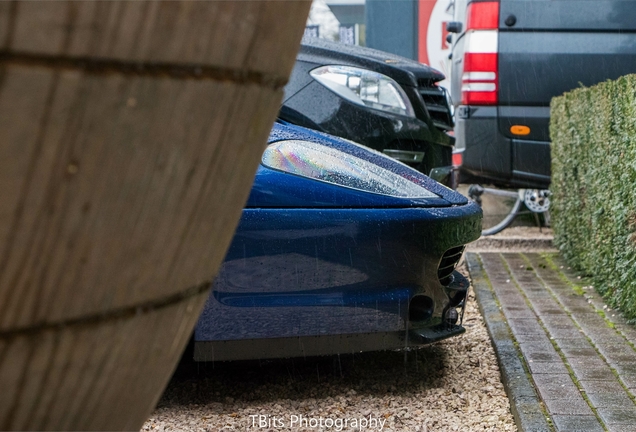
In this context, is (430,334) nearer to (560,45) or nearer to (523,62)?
(523,62)

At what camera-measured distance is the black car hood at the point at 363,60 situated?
217 inches

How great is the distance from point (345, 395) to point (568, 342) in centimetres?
142

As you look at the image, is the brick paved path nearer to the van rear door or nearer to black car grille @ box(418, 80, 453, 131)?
black car grille @ box(418, 80, 453, 131)

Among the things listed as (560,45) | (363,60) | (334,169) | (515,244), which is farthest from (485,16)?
(334,169)

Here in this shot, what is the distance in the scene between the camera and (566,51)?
715 centimetres

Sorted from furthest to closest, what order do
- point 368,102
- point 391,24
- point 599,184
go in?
point 391,24 → point 368,102 → point 599,184

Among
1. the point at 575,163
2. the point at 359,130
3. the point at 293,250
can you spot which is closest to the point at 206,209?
the point at 293,250

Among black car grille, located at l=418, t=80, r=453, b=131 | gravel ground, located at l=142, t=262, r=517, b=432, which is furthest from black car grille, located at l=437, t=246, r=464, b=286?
black car grille, located at l=418, t=80, r=453, b=131

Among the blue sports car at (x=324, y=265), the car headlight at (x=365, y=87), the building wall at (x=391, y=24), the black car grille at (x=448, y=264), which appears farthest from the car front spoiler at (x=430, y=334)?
the building wall at (x=391, y=24)

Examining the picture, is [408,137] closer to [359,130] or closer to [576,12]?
[359,130]

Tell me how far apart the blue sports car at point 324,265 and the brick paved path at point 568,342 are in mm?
582

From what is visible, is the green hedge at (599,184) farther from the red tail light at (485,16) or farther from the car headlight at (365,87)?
the car headlight at (365,87)

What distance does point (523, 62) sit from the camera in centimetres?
714

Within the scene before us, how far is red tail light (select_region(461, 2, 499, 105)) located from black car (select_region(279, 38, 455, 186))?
1.34 m
